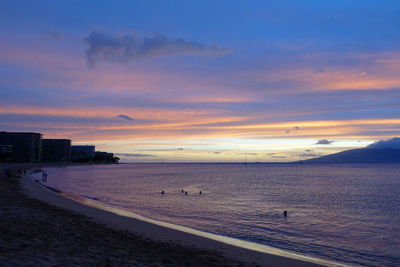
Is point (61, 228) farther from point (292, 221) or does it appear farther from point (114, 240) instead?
point (292, 221)

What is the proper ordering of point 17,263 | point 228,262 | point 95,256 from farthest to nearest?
point 228,262 < point 95,256 < point 17,263

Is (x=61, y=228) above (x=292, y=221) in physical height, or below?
above

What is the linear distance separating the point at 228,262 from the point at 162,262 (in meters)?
3.05

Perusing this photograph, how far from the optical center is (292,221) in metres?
28.7

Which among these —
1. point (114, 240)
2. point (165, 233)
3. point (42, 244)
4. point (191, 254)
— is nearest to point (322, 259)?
point (191, 254)

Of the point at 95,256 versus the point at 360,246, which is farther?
the point at 360,246

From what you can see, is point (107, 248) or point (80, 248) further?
point (107, 248)

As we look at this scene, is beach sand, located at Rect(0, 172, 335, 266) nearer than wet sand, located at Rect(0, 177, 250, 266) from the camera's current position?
No

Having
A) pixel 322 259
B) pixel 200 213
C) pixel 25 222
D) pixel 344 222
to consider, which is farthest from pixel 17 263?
pixel 344 222

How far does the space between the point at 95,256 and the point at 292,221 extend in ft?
70.8

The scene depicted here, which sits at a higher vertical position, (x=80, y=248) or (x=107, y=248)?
(x=80, y=248)

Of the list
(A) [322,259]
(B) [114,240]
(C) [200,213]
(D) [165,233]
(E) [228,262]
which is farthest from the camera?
(C) [200,213]

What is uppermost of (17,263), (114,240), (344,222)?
(17,263)

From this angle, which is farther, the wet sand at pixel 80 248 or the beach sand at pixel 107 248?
the beach sand at pixel 107 248
